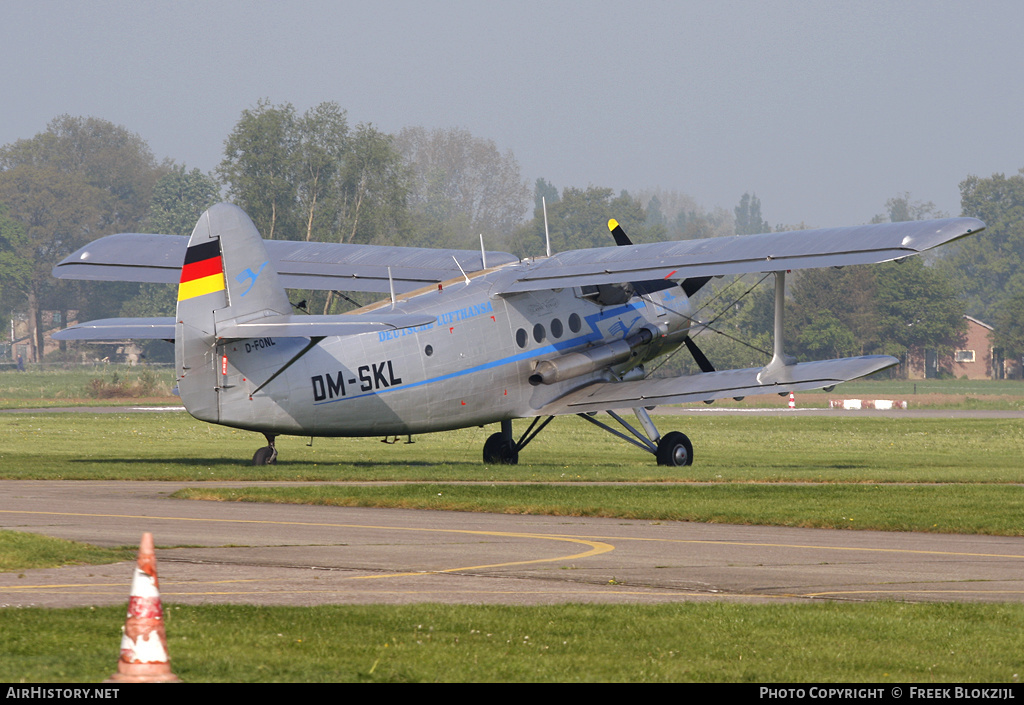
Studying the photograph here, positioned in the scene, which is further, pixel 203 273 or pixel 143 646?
pixel 203 273

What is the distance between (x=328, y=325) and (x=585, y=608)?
38.3 feet

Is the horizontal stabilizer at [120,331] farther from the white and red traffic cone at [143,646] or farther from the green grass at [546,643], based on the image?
the white and red traffic cone at [143,646]

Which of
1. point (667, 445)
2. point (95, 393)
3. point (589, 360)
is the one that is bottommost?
point (667, 445)

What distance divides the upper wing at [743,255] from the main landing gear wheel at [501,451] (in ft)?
13.3

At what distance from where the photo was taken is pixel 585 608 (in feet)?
37.8

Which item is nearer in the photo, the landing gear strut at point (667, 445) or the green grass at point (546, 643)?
the green grass at point (546, 643)

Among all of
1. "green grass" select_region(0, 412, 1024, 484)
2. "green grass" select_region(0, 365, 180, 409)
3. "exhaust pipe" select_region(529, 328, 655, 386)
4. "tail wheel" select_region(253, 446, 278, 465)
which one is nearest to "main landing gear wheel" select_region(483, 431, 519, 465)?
"green grass" select_region(0, 412, 1024, 484)

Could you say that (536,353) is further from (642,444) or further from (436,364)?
(642,444)

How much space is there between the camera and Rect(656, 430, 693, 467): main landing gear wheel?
29094 mm

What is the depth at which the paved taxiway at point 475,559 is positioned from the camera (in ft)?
40.9

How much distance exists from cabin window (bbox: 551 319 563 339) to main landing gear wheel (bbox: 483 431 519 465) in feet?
9.09

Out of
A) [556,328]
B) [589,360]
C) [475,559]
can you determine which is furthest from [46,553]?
[589,360]

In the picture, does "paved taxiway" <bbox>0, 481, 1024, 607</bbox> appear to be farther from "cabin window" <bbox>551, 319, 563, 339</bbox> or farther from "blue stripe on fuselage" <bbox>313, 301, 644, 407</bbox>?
"cabin window" <bbox>551, 319, 563, 339</bbox>

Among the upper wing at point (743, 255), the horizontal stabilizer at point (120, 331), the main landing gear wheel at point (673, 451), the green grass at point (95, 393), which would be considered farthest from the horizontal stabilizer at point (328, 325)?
the green grass at point (95, 393)
